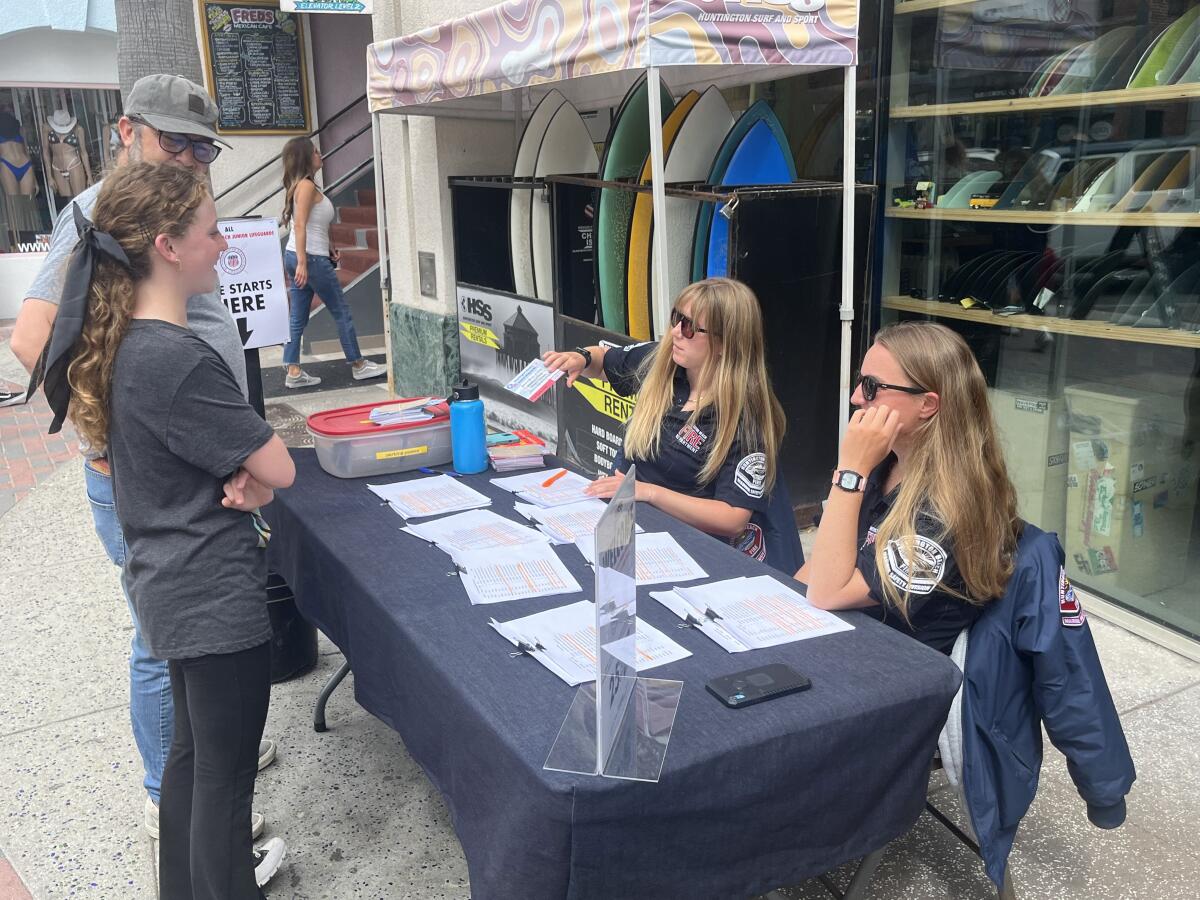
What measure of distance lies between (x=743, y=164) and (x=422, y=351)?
3.51 m

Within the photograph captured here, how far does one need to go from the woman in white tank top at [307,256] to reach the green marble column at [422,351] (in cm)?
75

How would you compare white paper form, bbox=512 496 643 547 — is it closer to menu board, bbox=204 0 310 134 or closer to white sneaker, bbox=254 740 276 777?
white sneaker, bbox=254 740 276 777

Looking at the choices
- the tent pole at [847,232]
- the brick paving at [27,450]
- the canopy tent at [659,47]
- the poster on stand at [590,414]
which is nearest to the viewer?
the canopy tent at [659,47]

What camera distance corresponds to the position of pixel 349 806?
9.23 ft

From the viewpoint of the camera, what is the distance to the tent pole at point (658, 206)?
11.5ft

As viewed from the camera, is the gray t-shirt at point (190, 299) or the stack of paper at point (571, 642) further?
the gray t-shirt at point (190, 299)

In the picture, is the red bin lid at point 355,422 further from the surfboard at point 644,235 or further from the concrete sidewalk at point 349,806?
the surfboard at point 644,235

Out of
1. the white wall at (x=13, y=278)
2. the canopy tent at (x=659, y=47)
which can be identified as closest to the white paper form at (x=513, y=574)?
the canopy tent at (x=659, y=47)

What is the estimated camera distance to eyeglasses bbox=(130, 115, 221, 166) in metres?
2.46

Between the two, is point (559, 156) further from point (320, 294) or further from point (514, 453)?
point (320, 294)

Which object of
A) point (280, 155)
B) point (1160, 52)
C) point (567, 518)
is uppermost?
point (280, 155)

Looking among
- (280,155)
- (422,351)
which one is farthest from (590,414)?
(280,155)

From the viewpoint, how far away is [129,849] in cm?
266

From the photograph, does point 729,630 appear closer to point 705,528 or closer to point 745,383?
point 705,528
